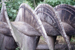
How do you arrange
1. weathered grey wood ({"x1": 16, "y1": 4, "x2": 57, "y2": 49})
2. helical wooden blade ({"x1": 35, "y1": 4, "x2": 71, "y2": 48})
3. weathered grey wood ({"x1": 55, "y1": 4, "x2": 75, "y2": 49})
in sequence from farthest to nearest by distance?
weathered grey wood ({"x1": 55, "y1": 4, "x2": 75, "y2": 49}) → helical wooden blade ({"x1": 35, "y1": 4, "x2": 71, "y2": 48}) → weathered grey wood ({"x1": 16, "y1": 4, "x2": 57, "y2": 49})

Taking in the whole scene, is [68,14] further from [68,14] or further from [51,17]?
[51,17]

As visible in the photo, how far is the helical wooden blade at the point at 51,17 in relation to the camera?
2.40 m

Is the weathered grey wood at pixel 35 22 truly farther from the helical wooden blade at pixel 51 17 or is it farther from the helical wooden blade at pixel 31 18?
the helical wooden blade at pixel 51 17

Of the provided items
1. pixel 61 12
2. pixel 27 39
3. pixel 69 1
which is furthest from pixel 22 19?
pixel 69 1

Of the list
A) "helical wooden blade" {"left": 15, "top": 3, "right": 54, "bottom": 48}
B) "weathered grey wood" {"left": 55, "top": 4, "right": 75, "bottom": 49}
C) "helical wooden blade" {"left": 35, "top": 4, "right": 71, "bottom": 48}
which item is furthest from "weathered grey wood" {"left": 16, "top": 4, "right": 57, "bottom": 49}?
"weathered grey wood" {"left": 55, "top": 4, "right": 75, "bottom": 49}

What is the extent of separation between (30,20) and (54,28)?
1.85 feet

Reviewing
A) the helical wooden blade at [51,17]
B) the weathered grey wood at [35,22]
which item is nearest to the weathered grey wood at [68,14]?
the helical wooden blade at [51,17]

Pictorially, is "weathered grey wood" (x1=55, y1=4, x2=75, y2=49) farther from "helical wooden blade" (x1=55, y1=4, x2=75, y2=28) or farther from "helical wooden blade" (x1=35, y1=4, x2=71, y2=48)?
"helical wooden blade" (x1=35, y1=4, x2=71, y2=48)

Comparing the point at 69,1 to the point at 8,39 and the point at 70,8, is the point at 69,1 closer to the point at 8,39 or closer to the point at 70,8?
the point at 70,8

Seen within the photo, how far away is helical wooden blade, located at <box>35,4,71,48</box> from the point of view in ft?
7.89

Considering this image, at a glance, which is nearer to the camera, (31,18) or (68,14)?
(31,18)

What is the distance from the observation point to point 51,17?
252 centimetres

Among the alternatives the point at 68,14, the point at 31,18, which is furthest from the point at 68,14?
the point at 31,18

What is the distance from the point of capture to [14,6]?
4.19 metres
